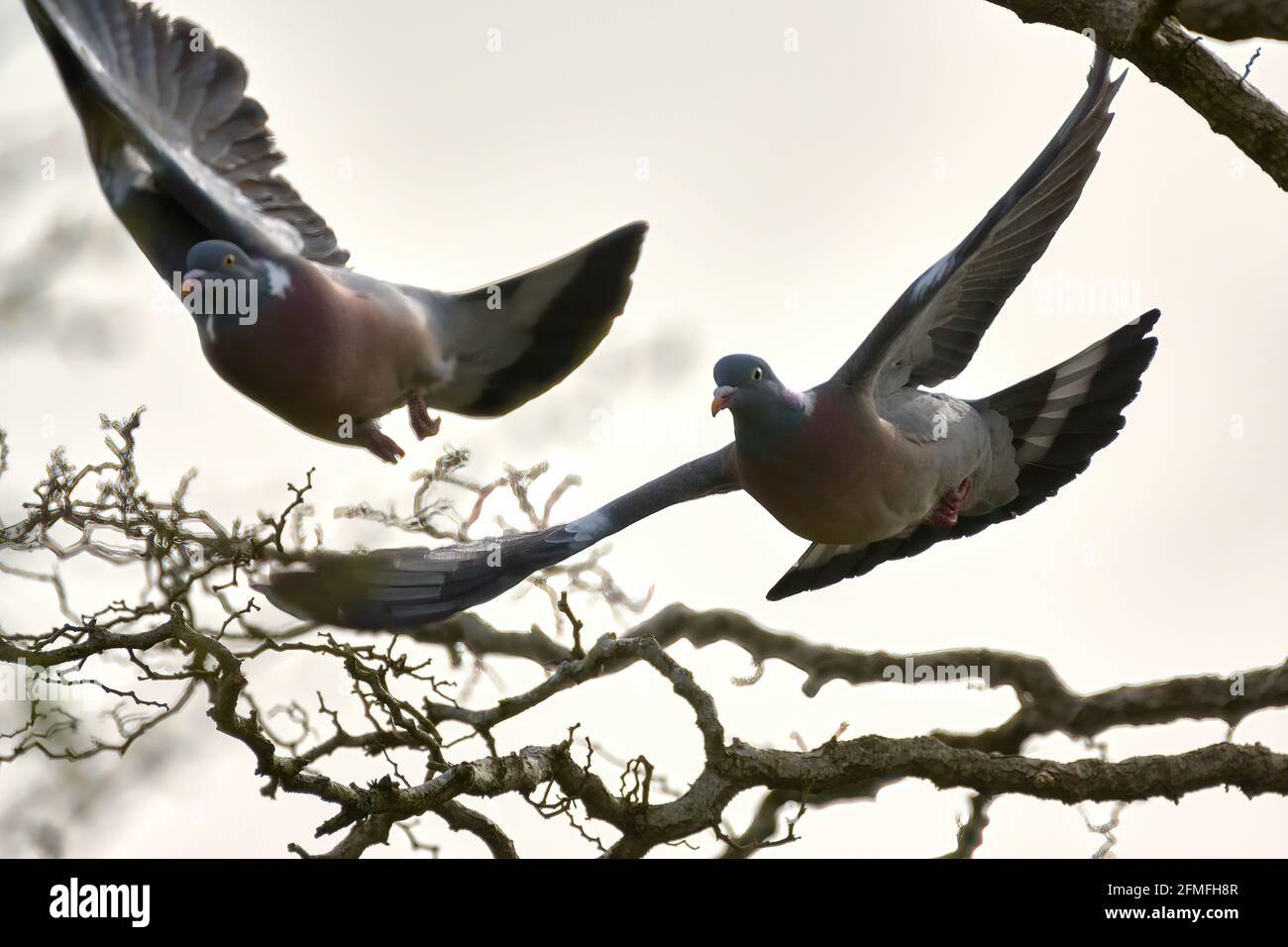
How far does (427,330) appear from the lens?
17.0 ft

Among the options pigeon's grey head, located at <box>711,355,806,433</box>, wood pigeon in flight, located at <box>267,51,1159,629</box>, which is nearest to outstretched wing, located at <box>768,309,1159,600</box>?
wood pigeon in flight, located at <box>267,51,1159,629</box>

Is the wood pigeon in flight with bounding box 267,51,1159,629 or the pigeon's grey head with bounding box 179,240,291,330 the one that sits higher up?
the pigeon's grey head with bounding box 179,240,291,330

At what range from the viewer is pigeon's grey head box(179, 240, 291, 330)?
15.4 feet

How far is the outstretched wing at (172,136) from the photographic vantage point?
4.86 m

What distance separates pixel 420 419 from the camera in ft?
16.8

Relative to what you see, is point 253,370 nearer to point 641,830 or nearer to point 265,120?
Result: point 265,120

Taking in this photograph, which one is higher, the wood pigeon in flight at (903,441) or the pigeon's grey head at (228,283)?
the pigeon's grey head at (228,283)

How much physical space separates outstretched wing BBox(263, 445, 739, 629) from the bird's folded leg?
1.08 ft

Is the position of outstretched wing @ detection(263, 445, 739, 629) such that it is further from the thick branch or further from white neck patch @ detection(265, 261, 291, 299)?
the thick branch

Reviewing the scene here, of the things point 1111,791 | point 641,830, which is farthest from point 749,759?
point 1111,791

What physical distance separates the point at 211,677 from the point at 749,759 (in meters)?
1.69

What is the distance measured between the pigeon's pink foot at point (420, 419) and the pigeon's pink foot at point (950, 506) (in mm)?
1950

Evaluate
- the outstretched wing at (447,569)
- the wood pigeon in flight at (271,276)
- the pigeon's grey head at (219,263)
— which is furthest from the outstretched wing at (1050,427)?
the pigeon's grey head at (219,263)

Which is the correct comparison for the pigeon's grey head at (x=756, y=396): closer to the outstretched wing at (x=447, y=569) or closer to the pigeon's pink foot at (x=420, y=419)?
the outstretched wing at (x=447, y=569)
